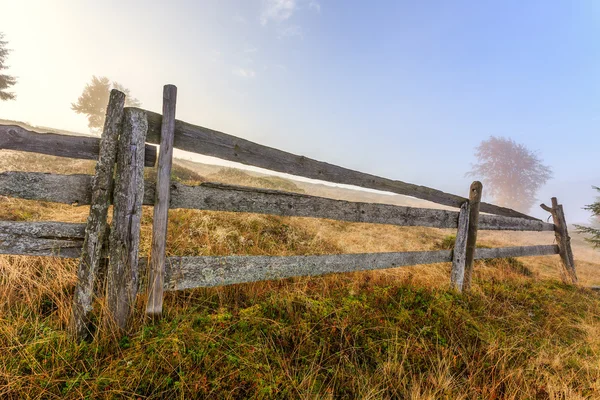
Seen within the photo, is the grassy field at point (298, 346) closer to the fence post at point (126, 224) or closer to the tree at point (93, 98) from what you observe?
the fence post at point (126, 224)

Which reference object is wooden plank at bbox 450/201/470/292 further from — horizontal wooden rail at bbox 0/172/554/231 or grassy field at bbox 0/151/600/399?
grassy field at bbox 0/151/600/399

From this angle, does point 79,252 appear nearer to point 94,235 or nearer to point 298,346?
point 94,235

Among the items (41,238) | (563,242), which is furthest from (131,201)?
(563,242)

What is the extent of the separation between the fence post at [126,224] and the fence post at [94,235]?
0.07 m

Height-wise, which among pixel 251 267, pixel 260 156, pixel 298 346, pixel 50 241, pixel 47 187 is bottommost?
pixel 298 346

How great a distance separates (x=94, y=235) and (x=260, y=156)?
1773 millimetres

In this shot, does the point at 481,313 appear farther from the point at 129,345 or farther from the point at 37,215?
the point at 37,215

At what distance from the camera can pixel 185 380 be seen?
1.85 meters

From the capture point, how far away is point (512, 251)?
5.76 metres

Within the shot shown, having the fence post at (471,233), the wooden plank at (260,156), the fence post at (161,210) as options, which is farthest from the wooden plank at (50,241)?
the fence post at (471,233)

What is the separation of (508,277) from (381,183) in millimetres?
4933

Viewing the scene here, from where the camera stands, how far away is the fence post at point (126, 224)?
228 cm

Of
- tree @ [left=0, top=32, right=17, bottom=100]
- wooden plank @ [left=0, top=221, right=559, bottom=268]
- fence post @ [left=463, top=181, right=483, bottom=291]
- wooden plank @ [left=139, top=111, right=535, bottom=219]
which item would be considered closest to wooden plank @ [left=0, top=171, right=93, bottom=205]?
wooden plank @ [left=0, top=221, right=559, bottom=268]

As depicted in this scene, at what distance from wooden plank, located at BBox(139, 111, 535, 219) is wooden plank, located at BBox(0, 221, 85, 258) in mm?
→ 1088
